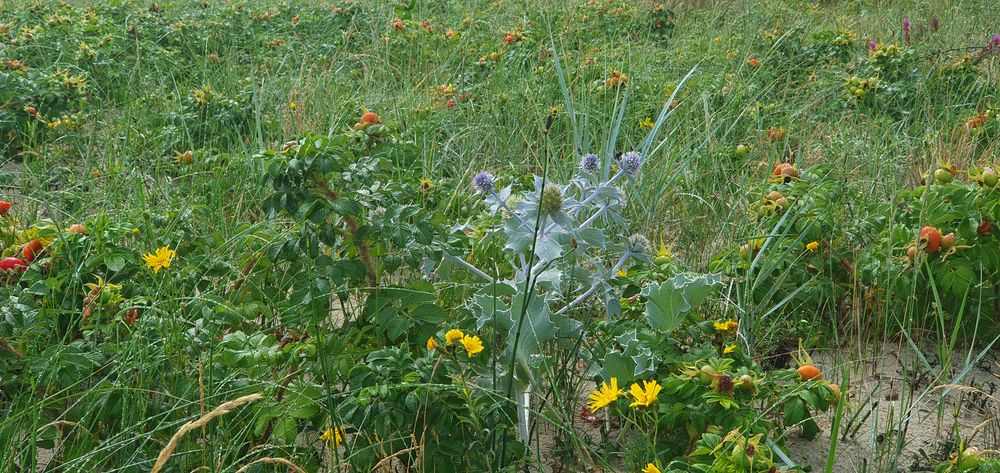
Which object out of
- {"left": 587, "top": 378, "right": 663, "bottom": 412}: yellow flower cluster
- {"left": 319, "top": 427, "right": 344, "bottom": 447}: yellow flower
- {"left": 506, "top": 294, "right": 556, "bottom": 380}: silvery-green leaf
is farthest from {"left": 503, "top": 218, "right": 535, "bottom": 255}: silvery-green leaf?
{"left": 319, "top": 427, "right": 344, "bottom": 447}: yellow flower

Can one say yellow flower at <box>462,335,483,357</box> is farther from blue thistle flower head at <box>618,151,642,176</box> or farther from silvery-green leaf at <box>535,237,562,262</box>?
blue thistle flower head at <box>618,151,642,176</box>

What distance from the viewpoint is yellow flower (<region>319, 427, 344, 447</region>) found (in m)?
1.67

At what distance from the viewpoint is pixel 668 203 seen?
315 cm

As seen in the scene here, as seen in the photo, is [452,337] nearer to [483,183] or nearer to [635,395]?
[635,395]

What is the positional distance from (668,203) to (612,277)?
43.5 inches

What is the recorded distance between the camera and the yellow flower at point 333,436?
167cm

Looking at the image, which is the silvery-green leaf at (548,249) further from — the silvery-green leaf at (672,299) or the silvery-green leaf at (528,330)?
the silvery-green leaf at (672,299)

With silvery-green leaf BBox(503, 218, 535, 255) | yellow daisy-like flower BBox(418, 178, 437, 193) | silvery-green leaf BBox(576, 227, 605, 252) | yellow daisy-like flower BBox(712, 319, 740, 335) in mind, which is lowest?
yellow daisy-like flower BBox(418, 178, 437, 193)

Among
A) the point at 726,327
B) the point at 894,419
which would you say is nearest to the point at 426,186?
the point at 726,327

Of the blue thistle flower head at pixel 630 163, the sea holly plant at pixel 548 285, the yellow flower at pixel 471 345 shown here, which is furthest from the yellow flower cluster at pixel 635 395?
the blue thistle flower head at pixel 630 163

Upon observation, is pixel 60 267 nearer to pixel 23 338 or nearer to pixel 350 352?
pixel 23 338

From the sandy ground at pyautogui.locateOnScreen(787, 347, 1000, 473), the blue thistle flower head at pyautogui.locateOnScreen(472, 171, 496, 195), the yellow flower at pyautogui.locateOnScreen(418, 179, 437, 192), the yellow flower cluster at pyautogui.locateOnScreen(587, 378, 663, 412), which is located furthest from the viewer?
Result: the yellow flower at pyautogui.locateOnScreen(418, 179, 437, 192)

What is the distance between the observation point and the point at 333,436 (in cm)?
167

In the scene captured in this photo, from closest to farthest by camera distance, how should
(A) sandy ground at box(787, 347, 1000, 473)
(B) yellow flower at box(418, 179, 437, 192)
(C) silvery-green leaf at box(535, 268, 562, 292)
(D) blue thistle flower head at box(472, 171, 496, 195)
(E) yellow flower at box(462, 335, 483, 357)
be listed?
1. (E) yellow flower at box(462, 335, 483, 357)
2. (A) sandy ground at box(787, 347, 1000, 473)
3. (C) silvery-green leaf at box(535, 268, 562, 292)
4. (D) blue thistle flower head at box(472, 171, 496, 195)
5. (B) yellow flower at box(418, 179, 437, 192)
